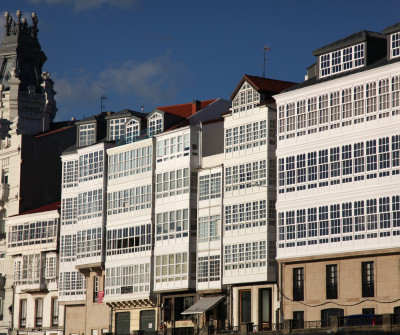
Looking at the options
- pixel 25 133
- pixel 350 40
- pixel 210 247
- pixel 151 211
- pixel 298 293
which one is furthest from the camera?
pixel 25 133

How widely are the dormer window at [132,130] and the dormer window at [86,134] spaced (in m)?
5.14

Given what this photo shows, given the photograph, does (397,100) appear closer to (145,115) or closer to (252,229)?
(252,229)

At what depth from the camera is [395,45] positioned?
65188 mm

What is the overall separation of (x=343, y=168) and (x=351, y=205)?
101 inches

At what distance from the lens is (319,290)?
66938 mm

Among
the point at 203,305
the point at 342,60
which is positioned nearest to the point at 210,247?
the point at 203,305

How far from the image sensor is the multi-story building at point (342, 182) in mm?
63250

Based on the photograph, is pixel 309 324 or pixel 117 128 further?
pixel 117 128

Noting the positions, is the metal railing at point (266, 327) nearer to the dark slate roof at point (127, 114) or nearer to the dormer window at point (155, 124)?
the dormer window at point (155, 124)

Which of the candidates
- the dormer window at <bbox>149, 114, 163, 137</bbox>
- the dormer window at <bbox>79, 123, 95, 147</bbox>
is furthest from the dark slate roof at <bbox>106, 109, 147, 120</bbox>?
the dormer window at <bbox>79, 123, 95, 147</bbox>

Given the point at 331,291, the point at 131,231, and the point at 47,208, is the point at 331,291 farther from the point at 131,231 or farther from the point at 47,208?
the point at 47,208

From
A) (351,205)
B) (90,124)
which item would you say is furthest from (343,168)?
(90,124)

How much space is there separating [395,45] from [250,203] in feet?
52.4

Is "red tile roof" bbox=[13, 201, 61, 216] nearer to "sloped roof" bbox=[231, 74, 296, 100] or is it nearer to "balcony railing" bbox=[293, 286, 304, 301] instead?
"sloped roof" bbox=[231, 74, 296, 100]
